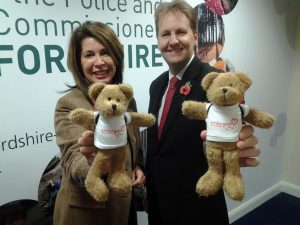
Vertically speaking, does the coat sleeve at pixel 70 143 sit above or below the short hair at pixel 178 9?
below

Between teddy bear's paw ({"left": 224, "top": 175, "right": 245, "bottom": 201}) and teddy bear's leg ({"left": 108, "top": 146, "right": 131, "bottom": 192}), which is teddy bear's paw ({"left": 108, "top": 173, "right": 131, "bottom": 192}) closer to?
teddy bear's leg ({"left": 108, "top": 146, "right": 131, "bottom": 192})

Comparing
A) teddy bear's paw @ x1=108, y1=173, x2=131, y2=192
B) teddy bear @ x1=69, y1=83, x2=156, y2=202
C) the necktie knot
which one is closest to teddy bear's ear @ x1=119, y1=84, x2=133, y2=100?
teddy bear @ x1=69, y1=83, x2=156, y2=202

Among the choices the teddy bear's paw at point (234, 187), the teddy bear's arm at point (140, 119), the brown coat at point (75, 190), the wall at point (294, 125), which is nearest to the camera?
the teddy bear's paw at point (234, 187)

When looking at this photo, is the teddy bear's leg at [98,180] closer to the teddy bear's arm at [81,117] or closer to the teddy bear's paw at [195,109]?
the teddy bear's arm at [81,117]

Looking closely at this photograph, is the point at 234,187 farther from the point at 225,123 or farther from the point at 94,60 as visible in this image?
the point at 94,60

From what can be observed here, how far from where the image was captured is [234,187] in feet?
2.40

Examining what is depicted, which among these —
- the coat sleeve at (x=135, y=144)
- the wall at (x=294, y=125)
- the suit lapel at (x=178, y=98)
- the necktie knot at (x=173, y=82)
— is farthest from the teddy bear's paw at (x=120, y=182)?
the wall at (x=294, y=125)

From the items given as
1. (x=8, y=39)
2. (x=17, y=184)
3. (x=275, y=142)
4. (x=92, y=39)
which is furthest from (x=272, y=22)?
(x=17, y=184)

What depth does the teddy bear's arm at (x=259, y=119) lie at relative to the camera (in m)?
0.78

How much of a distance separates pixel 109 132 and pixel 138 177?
58 centimetres

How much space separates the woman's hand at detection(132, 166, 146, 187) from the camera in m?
1.26

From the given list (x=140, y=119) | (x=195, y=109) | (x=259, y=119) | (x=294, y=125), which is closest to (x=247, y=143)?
(x=259, y=119)

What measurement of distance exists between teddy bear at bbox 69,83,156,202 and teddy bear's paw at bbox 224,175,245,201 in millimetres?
273

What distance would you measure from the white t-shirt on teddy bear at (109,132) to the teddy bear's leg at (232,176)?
30 cm
